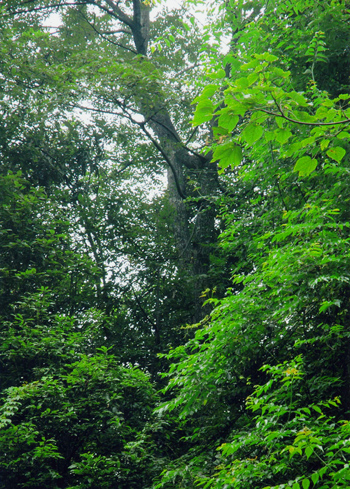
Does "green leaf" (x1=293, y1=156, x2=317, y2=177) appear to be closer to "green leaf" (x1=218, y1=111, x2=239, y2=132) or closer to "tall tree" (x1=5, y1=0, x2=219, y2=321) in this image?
"green leaf" (x1=218, y1=111, x2=239, y2=132)

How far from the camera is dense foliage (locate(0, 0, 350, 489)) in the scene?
144 inches

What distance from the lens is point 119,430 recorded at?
591 cm

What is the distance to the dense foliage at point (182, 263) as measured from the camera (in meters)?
3.65

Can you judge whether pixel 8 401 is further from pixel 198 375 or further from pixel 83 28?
pixel 83 28

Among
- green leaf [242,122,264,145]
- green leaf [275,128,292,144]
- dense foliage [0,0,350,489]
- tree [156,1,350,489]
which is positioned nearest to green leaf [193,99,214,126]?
dense foliage [0,0,350,489]

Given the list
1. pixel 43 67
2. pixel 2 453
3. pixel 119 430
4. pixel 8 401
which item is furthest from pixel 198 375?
pixel 43 67

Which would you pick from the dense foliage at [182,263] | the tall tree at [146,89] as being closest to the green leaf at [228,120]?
the dense foliage at [182,263]

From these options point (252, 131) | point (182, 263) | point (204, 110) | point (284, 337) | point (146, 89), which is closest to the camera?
point (204, 110)

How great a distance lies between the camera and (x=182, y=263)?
9.88 m

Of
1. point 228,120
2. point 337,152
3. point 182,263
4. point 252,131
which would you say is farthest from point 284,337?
point 182,263

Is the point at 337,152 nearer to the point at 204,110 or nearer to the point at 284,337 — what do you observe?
the point at 204,110

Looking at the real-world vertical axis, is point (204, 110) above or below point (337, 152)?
above

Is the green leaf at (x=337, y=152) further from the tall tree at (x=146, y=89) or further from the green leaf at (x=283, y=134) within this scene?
the tall tree at (x=146, y=89)

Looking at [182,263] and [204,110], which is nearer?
[204,110]
